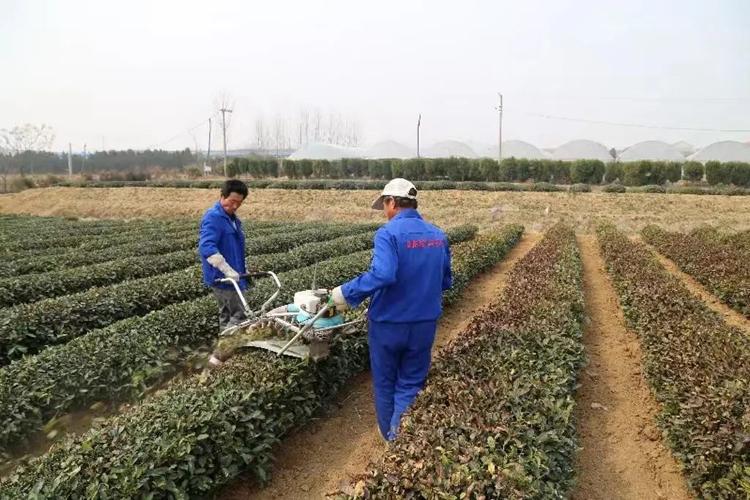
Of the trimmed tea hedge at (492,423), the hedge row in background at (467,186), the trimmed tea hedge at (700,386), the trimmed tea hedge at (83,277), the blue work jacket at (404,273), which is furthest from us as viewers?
the hedge row in background at (467,186)

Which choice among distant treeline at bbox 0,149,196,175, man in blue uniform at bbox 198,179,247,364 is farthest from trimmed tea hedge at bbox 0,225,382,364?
distant treeline at bbox 0,149,196,175

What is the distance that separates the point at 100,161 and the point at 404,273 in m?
81.5

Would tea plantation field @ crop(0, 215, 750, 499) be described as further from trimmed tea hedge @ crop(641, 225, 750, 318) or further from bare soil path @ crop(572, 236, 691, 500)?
trimmed tea hedge @ crop(641, 225, 750, 318)

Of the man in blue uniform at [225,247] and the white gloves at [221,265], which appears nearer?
the white gloves at [221,265]

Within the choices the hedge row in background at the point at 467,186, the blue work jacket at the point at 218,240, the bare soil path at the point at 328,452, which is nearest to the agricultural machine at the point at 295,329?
the blue work jacket at the point at 218,240

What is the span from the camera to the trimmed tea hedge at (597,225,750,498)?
338 centimetres

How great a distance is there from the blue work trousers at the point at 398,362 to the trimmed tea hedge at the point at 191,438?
701 millimetres

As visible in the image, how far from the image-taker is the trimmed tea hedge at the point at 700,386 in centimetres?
338

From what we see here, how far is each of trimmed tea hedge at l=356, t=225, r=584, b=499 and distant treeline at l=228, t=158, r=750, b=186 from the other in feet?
107

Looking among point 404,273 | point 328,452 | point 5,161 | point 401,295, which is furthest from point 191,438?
point 5,161

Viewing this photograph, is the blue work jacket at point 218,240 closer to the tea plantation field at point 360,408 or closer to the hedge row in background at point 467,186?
the tea plantation field at point 360,408

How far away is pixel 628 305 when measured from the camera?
25.8ft

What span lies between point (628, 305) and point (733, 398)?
14.1 ft

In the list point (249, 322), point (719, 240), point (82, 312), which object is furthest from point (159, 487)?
point (719, 240)
